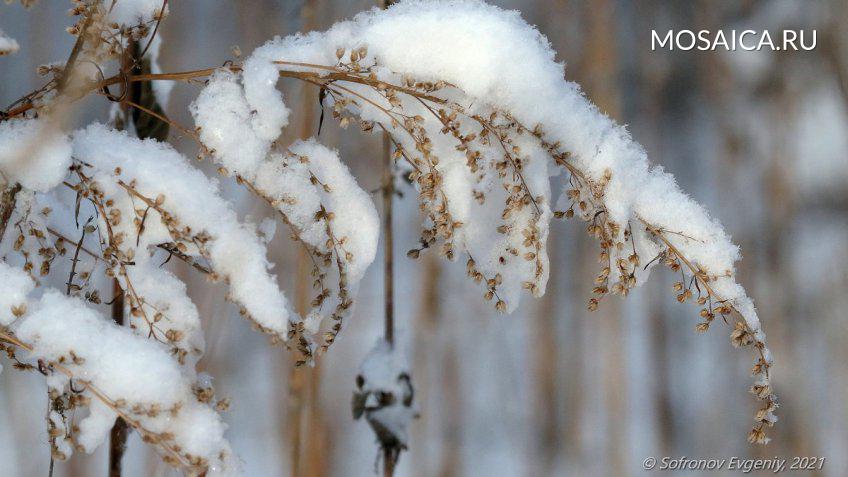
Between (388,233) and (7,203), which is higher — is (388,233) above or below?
above

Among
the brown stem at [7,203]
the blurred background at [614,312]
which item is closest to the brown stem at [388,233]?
the blurred background at [614,312]

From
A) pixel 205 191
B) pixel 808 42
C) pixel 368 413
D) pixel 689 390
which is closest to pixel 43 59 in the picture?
pixel 368 413

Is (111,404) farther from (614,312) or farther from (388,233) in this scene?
(614,312)

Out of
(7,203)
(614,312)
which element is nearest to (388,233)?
(7,203)

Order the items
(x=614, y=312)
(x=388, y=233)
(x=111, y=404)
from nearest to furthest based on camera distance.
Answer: (x=111, y=404), (x=388, y=233), (x=614, y=312)

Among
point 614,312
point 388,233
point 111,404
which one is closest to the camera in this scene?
point 111,404

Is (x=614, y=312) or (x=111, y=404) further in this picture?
(x=614, y=312)

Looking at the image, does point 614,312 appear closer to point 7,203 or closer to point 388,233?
point 388,233

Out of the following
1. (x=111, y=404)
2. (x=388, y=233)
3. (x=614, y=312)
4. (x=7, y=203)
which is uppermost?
(x=614, y=312)

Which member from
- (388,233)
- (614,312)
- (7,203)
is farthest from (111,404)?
(614,312)

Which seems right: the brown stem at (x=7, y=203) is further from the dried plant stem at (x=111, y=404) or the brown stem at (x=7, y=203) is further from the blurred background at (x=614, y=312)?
the blurred background at (x=614, y=312)
